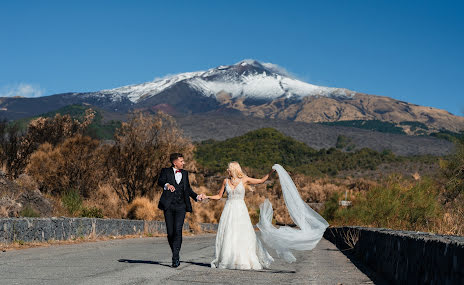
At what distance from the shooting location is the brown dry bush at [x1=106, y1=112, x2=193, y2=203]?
31484 millimetres

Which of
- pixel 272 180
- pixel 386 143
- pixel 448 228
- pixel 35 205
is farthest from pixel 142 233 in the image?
pixel 386 143

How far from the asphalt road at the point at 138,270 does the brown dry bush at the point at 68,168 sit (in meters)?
14.1

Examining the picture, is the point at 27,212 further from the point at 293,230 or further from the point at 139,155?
the point at 139,155

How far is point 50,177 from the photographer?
28938mm

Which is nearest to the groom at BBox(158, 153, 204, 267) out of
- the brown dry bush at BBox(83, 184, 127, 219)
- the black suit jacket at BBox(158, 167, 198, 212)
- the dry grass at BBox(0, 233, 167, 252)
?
the black suit jacket at BBox(158, 167, 198, 212)

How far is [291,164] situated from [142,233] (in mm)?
87355

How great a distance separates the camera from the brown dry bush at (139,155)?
3148cm

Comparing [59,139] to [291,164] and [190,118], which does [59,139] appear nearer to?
[291,164]

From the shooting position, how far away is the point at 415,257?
8.95 metres

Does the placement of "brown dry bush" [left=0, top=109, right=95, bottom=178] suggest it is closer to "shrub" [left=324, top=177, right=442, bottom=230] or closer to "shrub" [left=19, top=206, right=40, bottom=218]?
"shrub" [left=19, top=206, right=40, bottom=218]

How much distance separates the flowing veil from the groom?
1.56 meters

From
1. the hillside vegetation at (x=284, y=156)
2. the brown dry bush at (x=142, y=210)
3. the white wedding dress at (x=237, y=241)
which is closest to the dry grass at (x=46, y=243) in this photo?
the brown dry bush at (x=142, y=210)

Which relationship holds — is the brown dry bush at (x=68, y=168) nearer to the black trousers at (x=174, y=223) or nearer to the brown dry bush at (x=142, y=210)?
the brown dry bush at (x=142, y=210)

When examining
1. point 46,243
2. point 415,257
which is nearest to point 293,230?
point 415,257
